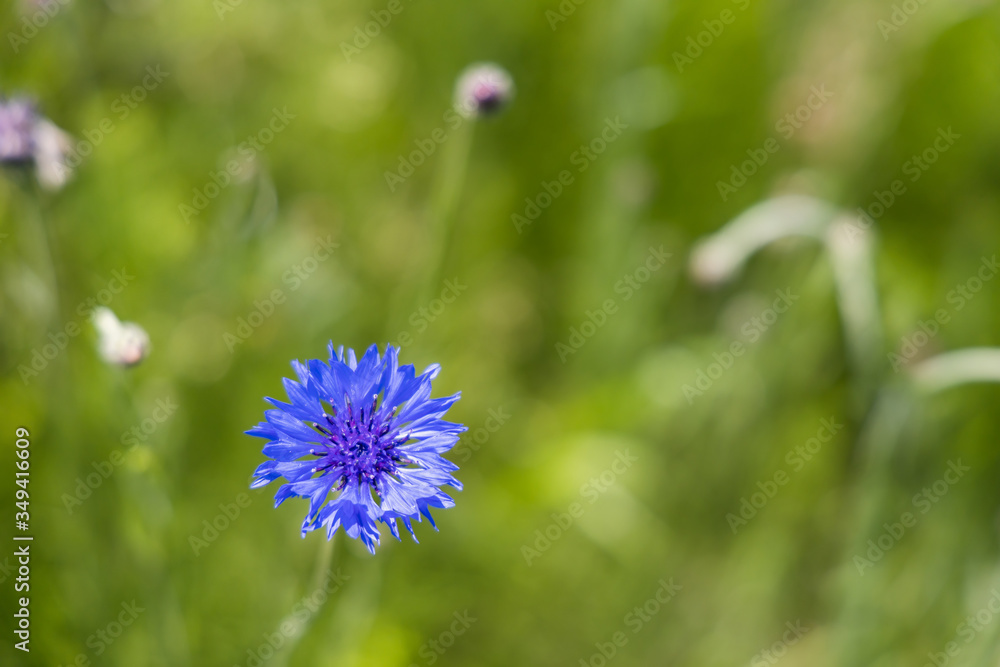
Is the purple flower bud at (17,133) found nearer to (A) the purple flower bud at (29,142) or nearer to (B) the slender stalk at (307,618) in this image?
(A) the purple flower bud at (29,142)

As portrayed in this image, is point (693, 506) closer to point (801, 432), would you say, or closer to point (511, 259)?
point (801, 432)

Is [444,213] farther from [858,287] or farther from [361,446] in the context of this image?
[858,287]

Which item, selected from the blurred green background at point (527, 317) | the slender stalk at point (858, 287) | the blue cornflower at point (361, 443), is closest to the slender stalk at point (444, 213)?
the blurred green background at point (527, 317)

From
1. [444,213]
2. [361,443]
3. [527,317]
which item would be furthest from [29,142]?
[527,317]

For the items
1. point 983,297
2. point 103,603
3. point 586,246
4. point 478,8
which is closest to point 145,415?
point 103,603

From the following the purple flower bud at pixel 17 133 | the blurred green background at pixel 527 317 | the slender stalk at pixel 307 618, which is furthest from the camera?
the blurred green background at pixel 527 317

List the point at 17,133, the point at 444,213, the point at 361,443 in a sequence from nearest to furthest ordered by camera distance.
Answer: the point at 361,443, the point at 17,133, the point at 444,213
